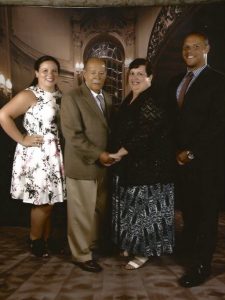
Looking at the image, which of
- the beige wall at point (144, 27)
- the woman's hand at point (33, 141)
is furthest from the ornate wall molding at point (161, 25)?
the woman's hand at point (33, 141)

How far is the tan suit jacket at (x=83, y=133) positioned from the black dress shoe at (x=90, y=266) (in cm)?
64

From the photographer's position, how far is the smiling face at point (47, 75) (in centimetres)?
312

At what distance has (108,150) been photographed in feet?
9.72

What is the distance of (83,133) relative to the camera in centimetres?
294

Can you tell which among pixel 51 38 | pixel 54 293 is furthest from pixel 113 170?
pixel 51 38

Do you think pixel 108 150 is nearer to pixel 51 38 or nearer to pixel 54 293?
pixel 54 293

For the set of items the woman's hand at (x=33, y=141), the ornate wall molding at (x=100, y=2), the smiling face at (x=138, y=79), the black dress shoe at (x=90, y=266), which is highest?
the ornate wall molding at (x=100, y=2)

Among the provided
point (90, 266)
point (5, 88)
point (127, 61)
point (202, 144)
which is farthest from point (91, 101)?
point (127, 61)

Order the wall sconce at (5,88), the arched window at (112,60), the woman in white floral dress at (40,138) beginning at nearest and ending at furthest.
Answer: the woman in white floral dress at (40,138)
the wall sconce at (5,88)
the arched window at (112,60)

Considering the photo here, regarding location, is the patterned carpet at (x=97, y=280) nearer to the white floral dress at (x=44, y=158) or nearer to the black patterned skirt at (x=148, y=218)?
the black patterned skirt at (x=148, y=218)

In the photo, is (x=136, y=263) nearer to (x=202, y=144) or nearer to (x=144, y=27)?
(x=202, y=144)

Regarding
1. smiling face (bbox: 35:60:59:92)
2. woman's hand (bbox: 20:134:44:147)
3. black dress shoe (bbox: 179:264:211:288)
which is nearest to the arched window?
smiling face (bbox: 35:60:59:92)

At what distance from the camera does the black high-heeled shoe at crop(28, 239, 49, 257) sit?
3.26 meters

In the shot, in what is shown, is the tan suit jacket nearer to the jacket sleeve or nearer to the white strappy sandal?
the jacket sleeve
